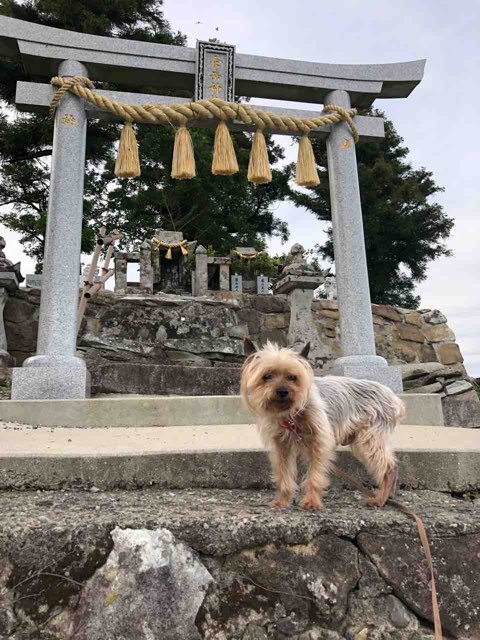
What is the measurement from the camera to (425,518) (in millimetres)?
2051

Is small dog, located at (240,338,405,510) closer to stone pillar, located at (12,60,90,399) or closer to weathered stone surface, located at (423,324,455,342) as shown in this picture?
stone pillar, located at (12,60,90,399)

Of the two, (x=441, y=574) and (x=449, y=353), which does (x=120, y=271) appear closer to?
(x=449, y=353)

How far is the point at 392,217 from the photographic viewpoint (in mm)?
18969

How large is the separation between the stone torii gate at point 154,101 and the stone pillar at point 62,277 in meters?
0.01

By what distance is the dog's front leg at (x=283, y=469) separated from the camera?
7.32 feet

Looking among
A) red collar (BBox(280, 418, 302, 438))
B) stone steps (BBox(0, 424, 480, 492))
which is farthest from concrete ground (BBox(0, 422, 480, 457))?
red collar (BBox(280, 418, 302, 438))

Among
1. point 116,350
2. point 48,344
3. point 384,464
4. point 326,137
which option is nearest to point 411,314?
point 326,137

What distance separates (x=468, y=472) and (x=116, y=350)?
6688mm

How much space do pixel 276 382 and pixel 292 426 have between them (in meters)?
0.24

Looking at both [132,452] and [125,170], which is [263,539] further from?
[125,170]

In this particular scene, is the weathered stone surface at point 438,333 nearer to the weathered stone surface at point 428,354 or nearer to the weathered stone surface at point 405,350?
the weathered stone surface at point 428,354

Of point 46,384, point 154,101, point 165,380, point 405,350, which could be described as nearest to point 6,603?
point 46,384

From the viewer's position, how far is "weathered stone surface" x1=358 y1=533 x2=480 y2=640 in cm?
177

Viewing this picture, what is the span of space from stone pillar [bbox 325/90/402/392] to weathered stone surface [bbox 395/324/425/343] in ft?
17.9
